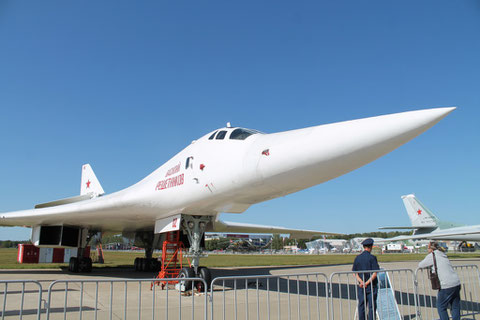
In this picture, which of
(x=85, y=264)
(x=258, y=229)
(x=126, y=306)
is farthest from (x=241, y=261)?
(x=126, y=306)

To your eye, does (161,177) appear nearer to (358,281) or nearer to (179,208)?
(179,208)

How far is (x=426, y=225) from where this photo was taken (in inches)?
1133

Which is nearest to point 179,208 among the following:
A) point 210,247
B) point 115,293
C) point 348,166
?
point 115,293

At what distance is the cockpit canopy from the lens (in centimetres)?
665

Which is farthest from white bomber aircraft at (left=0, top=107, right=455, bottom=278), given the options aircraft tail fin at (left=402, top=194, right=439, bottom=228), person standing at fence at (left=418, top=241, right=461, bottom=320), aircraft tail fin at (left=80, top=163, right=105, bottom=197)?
aircraft tail fin at (left=402, top=194, right=439, bottom=228)

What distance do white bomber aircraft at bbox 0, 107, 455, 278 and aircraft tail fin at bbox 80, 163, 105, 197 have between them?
4.82m

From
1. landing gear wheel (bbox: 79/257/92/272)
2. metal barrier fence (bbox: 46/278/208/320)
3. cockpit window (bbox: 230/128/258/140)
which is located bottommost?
metal barrier fence (bbox: 46/278/208/320)

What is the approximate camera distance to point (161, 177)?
8.51 m

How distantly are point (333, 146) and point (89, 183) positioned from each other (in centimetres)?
1505

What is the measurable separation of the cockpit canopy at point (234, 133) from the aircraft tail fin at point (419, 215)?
2668cm

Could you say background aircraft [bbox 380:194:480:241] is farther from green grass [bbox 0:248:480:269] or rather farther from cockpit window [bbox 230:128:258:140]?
cockpit window [bbox 230:128:258:140]

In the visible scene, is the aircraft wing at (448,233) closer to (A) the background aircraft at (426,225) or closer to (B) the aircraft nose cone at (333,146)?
(A) the background aircraft at (426,225)

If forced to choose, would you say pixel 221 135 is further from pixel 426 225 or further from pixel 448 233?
pixel 426 225

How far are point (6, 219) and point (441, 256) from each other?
1132 cm
